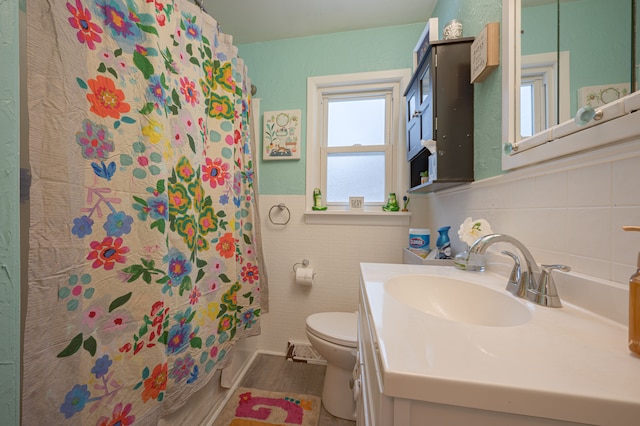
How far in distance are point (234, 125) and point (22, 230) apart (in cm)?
87

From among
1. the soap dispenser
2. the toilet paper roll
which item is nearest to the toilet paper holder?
the toilet paper roll

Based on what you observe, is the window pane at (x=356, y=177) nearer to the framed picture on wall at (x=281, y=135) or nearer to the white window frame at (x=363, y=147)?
the white window frame at (x=363, y=147)

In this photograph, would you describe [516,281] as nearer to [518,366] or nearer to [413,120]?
[518,366]

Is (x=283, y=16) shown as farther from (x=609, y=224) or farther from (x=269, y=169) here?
(x=609, y=224)

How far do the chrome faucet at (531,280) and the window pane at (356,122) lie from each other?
1317 millimetres

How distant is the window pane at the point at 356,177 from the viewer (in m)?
1.77

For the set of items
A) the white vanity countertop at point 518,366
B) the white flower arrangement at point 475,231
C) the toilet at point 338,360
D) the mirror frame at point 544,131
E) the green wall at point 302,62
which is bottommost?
the toilet at point 338,360

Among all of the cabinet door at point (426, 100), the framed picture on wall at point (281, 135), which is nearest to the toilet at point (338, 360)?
the cabinet door at point (426, 100)

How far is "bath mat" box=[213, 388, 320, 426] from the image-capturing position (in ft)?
3.81

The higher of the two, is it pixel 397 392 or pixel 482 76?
pixel 482 76

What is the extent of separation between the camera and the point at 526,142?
26.3 inches

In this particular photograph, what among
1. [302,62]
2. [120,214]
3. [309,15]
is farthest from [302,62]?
[120,214]

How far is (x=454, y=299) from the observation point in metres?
0.69

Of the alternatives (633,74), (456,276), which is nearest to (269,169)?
(456,276)
